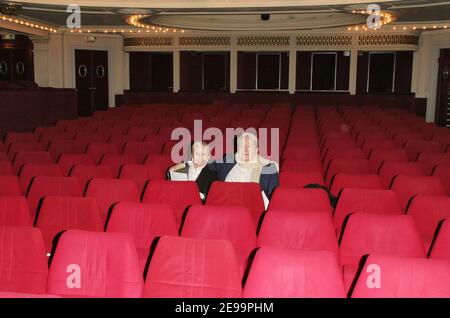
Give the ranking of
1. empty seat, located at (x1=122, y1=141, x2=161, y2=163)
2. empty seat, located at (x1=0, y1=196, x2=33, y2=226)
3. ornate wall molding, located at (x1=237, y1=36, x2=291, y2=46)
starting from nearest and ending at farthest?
empty seat, located at (x1=0, y1=196, x2=33, y2=226)
empty seat, located at (x1=122, y1=141, x2=161, y2=163)
ornate wall molding, located at (x1=237, y1=36, x2=291, y2=46)

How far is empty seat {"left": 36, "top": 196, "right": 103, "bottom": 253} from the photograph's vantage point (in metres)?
4.28

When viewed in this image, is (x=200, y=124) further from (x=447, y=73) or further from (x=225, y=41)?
(x=447, y=73)

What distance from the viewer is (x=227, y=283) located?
9.80 ft

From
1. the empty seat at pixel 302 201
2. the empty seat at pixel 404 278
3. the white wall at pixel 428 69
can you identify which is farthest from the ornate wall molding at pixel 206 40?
the empty seat at pixel 404 278

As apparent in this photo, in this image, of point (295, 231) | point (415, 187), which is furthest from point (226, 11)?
point (295, 231)

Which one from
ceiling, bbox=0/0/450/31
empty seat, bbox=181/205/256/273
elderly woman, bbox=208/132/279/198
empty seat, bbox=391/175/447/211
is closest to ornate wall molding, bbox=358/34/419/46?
ceiling, bbox=0/0/450/31

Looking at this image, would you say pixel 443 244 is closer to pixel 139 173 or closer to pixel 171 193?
pixel 171 193

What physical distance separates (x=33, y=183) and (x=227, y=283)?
9.76 ft

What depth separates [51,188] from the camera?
514 centimetres

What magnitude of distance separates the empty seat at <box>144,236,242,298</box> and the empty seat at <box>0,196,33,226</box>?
171 cm

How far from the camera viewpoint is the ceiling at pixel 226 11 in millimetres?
11078

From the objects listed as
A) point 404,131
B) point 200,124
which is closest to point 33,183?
point 200,124

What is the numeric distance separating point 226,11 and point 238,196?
8264 millimetres

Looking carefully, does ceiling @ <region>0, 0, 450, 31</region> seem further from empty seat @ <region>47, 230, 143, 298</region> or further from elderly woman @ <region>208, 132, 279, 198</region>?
empty seat @ <region>47, 230, 143, 298</region>
